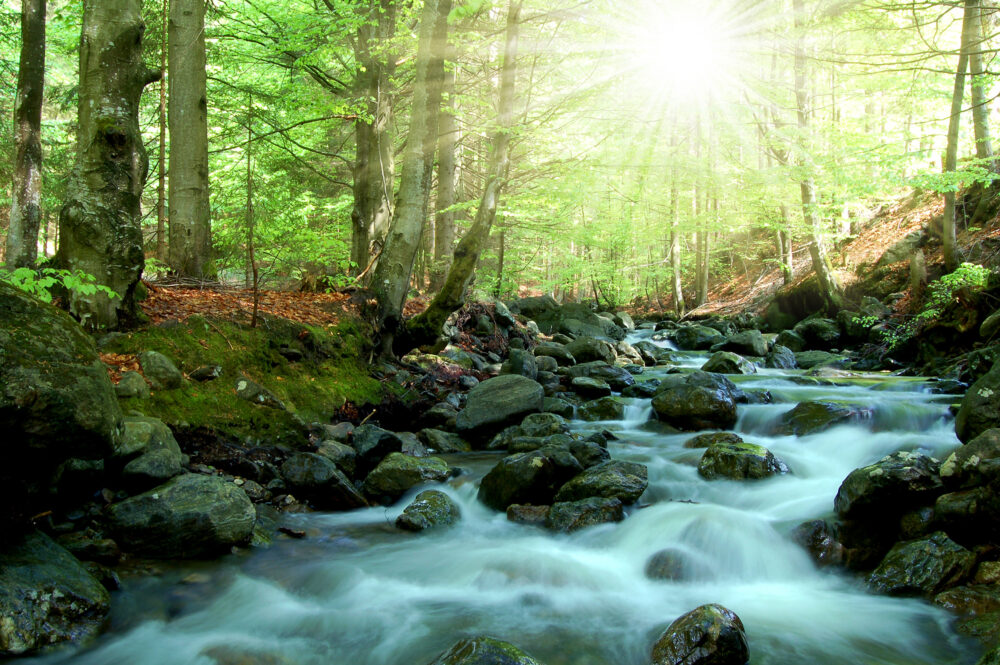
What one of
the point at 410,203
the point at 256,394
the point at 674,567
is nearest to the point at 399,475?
the point at 256,394

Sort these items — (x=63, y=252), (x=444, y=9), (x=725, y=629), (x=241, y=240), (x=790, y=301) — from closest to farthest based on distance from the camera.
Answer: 1. (x=725, y=629)
2. (x=63, y=252)
3. (x=444, y=9)
4. (x=241, y=240)
5. (x=790, y=301)

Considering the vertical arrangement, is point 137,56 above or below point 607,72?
below

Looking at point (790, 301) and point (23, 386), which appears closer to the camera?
point (23, 386)

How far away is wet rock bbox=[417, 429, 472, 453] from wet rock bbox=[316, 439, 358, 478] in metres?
1.36

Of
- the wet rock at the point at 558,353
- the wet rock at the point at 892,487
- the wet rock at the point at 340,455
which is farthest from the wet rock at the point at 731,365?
the wet rock at the point at 340,455

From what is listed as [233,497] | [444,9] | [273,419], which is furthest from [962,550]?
[444,9]

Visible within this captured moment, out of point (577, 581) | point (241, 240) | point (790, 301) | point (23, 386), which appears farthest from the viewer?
point (790, 301)

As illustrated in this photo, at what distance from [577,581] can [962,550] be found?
2.50m

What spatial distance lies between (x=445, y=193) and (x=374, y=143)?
3.71m

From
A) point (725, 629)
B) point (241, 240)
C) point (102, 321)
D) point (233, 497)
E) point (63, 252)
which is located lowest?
point (725, 629)

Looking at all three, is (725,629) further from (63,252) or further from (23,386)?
(63,252)

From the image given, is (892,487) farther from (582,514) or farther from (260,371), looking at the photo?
(260,371)

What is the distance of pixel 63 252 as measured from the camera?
5.35 metres

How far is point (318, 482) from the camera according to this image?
5.33 meters
